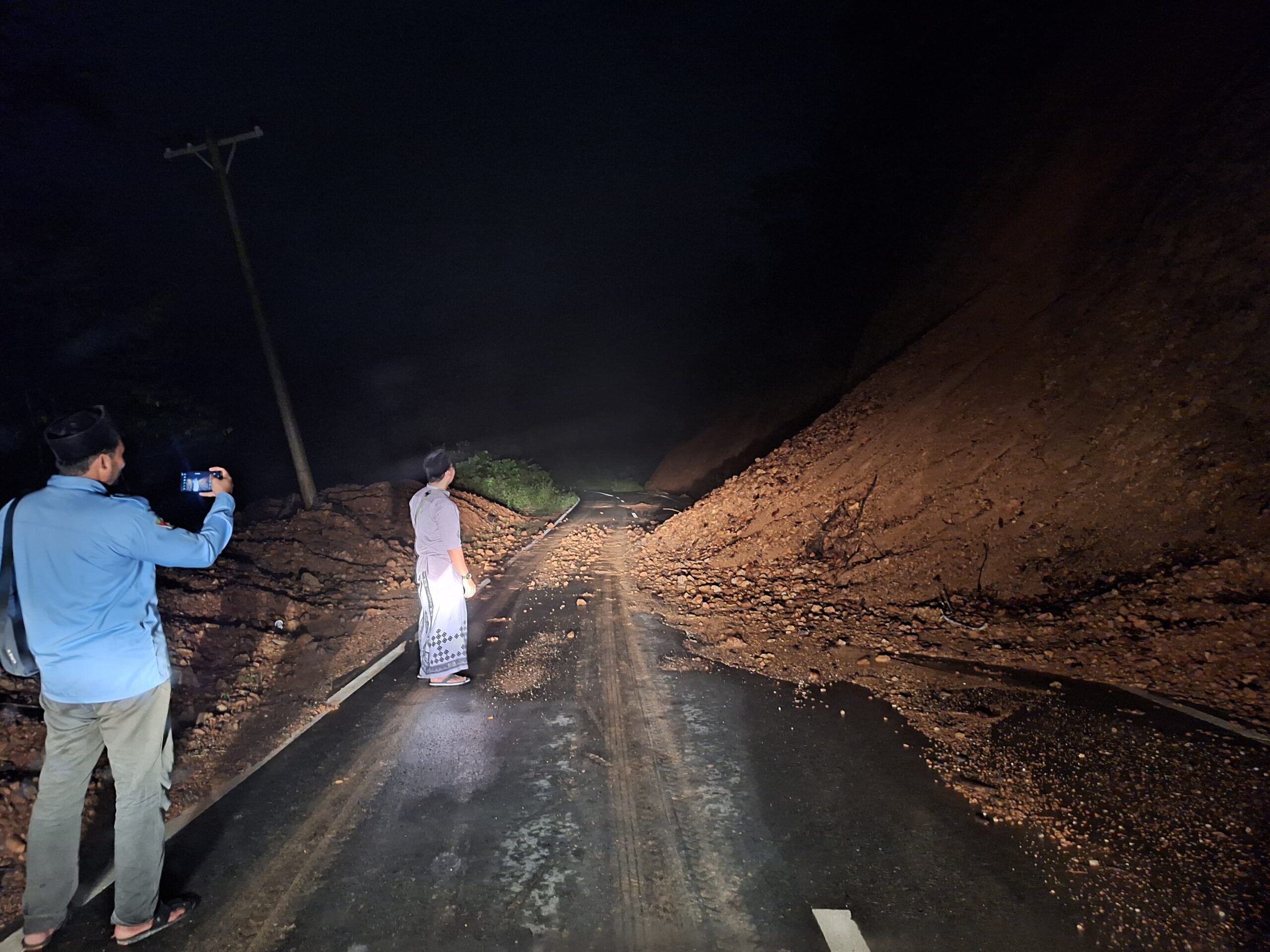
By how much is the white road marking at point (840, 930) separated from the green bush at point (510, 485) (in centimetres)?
1462

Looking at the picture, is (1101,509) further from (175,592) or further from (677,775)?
(175,592)

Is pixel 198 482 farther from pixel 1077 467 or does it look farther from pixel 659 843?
pixel 1077 467

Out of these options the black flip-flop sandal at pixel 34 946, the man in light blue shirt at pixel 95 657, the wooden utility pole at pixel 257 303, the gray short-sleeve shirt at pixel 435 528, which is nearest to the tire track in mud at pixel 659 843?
the gray short-sleeve shirt at pixel 435 528

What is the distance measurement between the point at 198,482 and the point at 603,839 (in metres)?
2.79

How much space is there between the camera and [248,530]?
10.5 metres

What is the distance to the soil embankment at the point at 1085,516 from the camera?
360 cm

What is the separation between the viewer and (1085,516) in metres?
6.61

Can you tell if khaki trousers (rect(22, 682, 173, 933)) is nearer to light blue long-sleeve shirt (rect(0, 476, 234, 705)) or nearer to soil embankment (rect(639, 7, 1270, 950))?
light blue long-sleeve shirt (rect(0, 476, 234, 705))

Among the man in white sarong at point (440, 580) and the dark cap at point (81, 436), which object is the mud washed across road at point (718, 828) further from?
the dark cap at point (81, 436)

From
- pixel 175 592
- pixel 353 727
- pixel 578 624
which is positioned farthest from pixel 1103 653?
pixel 175 592

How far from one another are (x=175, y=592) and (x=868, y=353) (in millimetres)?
14043

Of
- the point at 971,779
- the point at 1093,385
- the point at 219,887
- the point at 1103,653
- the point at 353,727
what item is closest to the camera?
the point at 219,887

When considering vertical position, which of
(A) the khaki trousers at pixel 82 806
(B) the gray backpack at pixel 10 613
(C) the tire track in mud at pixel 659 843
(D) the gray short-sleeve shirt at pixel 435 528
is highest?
(D) the gray short-sleeve shirt at pixel 435 528

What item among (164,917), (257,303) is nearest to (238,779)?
(164,917)
